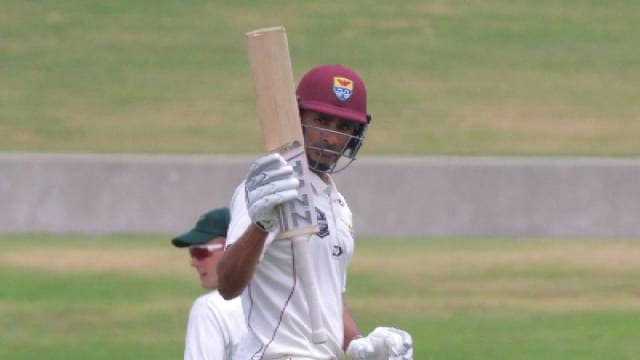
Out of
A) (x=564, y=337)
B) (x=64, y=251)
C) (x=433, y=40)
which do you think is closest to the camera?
(x=564, y=337)

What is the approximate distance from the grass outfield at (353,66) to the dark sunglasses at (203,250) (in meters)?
11.1

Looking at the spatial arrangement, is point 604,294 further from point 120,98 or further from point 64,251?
point 120,98

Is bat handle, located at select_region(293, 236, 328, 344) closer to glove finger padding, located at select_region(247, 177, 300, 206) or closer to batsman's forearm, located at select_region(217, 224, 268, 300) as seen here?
batsman's forearm, located at select_region(217, 224, 268, 300)

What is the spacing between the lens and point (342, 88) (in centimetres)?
474

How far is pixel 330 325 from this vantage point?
186 inches

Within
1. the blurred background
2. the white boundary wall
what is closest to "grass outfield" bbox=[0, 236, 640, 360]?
the blurred background

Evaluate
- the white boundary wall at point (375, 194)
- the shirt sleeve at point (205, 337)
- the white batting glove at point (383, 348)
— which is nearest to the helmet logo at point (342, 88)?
the white batting glove at point (383, 348)

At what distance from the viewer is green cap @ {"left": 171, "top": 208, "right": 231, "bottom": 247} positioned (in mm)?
6008

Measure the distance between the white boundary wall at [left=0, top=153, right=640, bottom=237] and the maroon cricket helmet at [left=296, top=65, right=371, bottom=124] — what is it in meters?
9.47

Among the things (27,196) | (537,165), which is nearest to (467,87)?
(537,165)

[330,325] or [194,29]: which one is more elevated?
[330,325]

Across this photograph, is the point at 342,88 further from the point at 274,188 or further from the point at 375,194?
the point at 375,194

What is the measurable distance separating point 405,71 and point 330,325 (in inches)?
609

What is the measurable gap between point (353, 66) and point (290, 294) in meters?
15.6
